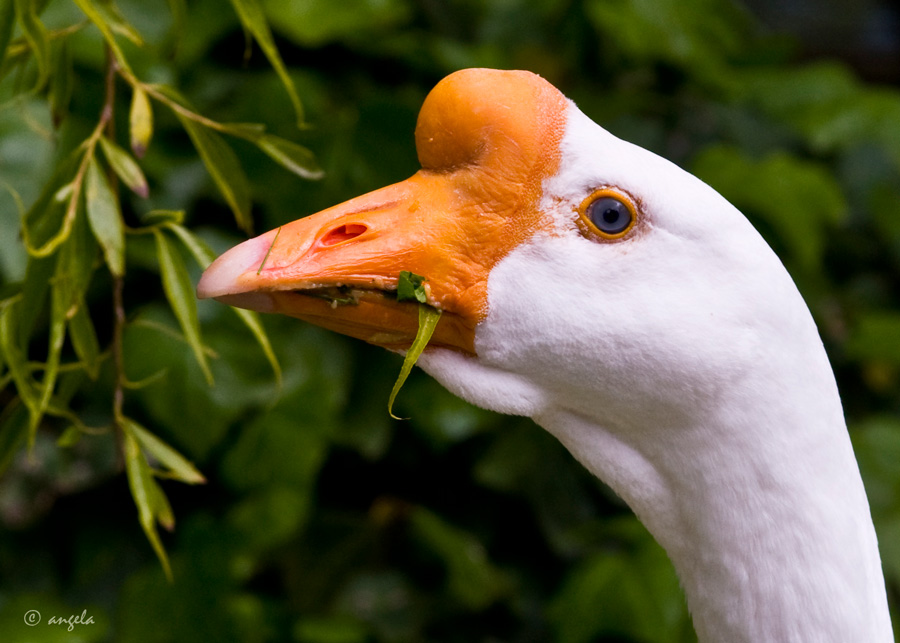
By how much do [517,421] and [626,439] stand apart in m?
0.95

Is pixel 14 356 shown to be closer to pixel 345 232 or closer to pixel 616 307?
pixel 345 232

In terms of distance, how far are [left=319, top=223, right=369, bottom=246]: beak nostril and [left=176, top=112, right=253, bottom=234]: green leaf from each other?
133mm

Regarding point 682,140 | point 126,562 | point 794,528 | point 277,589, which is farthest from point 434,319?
point 682,140

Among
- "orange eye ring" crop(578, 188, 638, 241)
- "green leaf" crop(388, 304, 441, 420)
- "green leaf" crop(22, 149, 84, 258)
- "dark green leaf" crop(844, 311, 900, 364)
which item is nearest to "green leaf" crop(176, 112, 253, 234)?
"green leaf" crop(22, 149, 84, 258)

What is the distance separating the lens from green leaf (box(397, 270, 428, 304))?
72cm

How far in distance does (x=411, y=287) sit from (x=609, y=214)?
179mm

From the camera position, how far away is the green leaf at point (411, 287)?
0.72 m

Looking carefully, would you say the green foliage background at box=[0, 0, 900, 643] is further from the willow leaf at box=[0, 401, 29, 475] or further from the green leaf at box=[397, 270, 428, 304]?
the green leaf at box=[397, 270, 428, 304]

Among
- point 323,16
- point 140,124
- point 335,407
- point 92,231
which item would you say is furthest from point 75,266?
point 323,16

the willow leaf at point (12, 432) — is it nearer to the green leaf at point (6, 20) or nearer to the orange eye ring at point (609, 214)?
the green leaf at point (6, 20)

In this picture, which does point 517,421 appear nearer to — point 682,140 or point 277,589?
point 277,589

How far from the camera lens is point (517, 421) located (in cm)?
173

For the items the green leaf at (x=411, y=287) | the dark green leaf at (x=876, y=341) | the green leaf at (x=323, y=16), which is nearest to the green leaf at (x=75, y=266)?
the green leaf at (x=411, y=287)

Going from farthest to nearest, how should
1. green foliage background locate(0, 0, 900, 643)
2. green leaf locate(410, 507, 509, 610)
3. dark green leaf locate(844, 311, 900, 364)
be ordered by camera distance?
1. dark green leaf locate(844, 311, 900, 364)
2. green leaf locate(410, 507, 509, 610)
3. green foliage background locate(0, 0, 900, 643)
